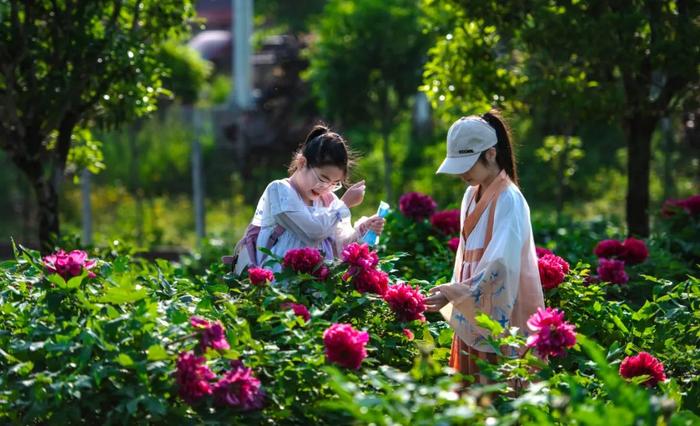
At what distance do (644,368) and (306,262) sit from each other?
1.31 m

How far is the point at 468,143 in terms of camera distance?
13.3 feet

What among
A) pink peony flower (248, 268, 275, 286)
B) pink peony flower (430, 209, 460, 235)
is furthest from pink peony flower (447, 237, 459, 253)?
pink peony flower (248, 268, 275, 286)

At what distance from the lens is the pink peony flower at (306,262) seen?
163 inches

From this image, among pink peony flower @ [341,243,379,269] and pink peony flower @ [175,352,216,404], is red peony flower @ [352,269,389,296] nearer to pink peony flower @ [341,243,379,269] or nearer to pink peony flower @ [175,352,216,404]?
pink peony flower @ [341,243,379,269]

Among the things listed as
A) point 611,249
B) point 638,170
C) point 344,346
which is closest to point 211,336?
point 344,346

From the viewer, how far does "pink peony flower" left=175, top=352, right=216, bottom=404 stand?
3.27m

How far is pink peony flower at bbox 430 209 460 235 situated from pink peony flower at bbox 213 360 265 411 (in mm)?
2859

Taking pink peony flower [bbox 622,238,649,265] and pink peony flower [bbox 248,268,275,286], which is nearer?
pink peony flower [bbox 248,268,275,286]

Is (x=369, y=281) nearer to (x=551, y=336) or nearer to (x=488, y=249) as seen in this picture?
(x=488, y=249)

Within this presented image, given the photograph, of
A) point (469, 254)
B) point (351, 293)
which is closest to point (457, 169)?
point (469, 254)

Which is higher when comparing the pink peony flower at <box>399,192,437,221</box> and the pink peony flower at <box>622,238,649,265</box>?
the pink peony flower at <box>399,192,437,221</box>

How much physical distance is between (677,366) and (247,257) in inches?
73.6

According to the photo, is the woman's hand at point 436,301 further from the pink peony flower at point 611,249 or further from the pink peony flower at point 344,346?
the pink peony flower at point 611,249

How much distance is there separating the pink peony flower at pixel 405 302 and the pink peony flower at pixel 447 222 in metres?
2.04
